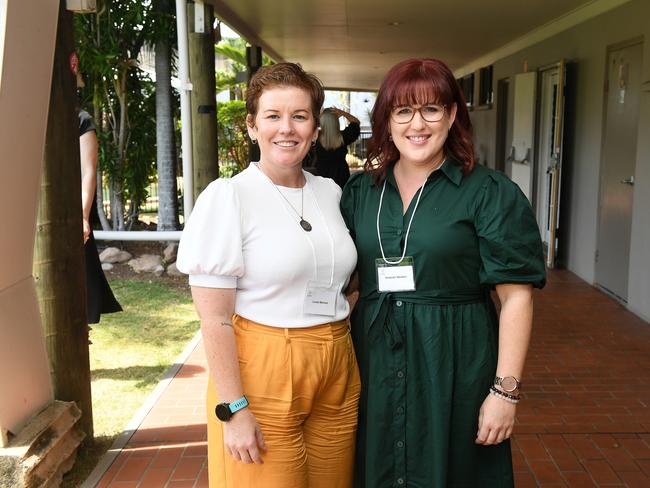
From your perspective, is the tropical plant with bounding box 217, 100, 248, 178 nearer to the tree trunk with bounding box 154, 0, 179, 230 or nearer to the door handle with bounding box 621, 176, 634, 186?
the tree trunk with bounding box 154, 0, 179, 230

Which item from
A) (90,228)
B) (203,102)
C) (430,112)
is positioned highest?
(203,102)

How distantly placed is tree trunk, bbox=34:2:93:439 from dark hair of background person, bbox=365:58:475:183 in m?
1.79

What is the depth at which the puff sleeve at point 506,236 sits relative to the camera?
1934 mm

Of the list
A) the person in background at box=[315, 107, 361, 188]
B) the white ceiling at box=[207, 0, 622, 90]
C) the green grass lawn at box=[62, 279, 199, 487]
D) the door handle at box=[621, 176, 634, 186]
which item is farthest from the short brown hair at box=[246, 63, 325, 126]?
the white ceiling at box=[207, 0, 622, 90]

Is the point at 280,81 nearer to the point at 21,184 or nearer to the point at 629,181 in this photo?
the point at 21,184

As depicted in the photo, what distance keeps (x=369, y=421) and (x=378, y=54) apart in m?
12.5

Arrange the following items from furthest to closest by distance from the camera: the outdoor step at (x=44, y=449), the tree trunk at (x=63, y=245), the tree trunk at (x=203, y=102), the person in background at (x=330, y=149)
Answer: the tree trunk at (x=203, y=102), the person in background at (x=330, y=149), the tree trunk at (x=63, y=245), the outdoor step at (x=44, y=449)

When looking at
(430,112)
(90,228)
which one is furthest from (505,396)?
(90,228)

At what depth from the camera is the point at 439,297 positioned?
2006 mm

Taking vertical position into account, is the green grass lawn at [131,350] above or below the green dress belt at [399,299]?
Result: below

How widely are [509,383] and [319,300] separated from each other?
1.86 ft

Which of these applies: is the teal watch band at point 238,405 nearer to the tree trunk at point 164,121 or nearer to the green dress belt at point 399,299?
the green dress belt at point 399,299

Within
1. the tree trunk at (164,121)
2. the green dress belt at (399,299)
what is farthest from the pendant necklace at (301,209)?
the tree trunk at (164,121)

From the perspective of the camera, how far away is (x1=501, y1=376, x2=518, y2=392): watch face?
77.8 inches
